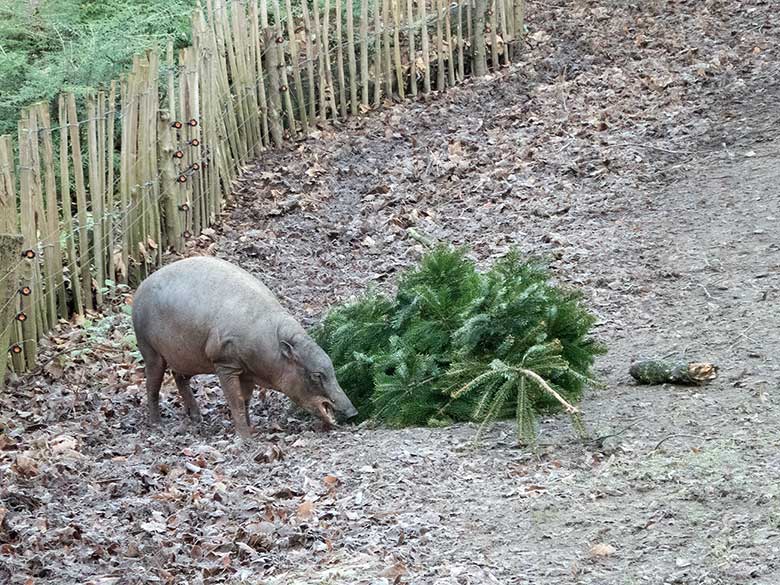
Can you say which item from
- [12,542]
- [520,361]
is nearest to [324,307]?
[520,361]

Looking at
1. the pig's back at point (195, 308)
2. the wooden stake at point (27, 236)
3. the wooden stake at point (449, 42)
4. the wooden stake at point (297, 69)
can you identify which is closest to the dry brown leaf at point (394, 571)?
the pig's back at point (195, 308)

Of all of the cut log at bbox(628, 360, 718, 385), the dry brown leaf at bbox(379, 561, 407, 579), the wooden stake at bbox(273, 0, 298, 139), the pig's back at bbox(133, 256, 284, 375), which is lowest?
→ the dry brown leaf at bbox(379, 561, 407, 579)

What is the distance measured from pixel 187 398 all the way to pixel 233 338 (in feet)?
2.73

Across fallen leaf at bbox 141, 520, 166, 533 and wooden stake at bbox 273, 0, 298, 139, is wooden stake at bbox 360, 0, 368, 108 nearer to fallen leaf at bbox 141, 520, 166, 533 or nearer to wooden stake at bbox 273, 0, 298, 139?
wooden stake at bbox 273, 0, 298, 139

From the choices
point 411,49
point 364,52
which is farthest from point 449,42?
point 364,52

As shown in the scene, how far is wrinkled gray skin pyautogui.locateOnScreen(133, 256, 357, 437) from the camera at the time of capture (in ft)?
23.7

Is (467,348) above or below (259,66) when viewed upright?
below

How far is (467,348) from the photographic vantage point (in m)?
6.75

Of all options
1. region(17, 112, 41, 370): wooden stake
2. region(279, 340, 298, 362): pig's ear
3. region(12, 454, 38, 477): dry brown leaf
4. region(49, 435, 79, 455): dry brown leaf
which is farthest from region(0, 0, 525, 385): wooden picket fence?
region(279, 340, 298, 362): pig's ear

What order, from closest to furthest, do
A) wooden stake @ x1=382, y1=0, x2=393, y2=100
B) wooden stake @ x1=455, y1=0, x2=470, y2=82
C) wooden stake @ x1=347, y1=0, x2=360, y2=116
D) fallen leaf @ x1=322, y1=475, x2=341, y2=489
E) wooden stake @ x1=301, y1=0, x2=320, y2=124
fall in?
fallen leaf @ x1=322, y1=475, x2=341, y2=489
wooden stake @ x1=301, y1=0, x2=320, y2=124
wooden stake @ x1=347, y1=0, x2=360, y2=116
wooden stake @ x1=382, y1=0, x2=393, y2=100
wooden stake @ x1=455, y1=0, x2=470, y2=82

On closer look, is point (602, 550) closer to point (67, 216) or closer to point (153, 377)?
point (153, 377)

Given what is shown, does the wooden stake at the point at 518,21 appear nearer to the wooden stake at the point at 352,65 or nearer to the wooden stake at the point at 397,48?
the wooden stake at the point at 397,48

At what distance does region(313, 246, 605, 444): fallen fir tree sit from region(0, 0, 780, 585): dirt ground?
24cm

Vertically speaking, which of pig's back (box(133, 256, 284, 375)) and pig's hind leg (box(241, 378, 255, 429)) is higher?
pig's back (box(133, 256, 284, 375))
